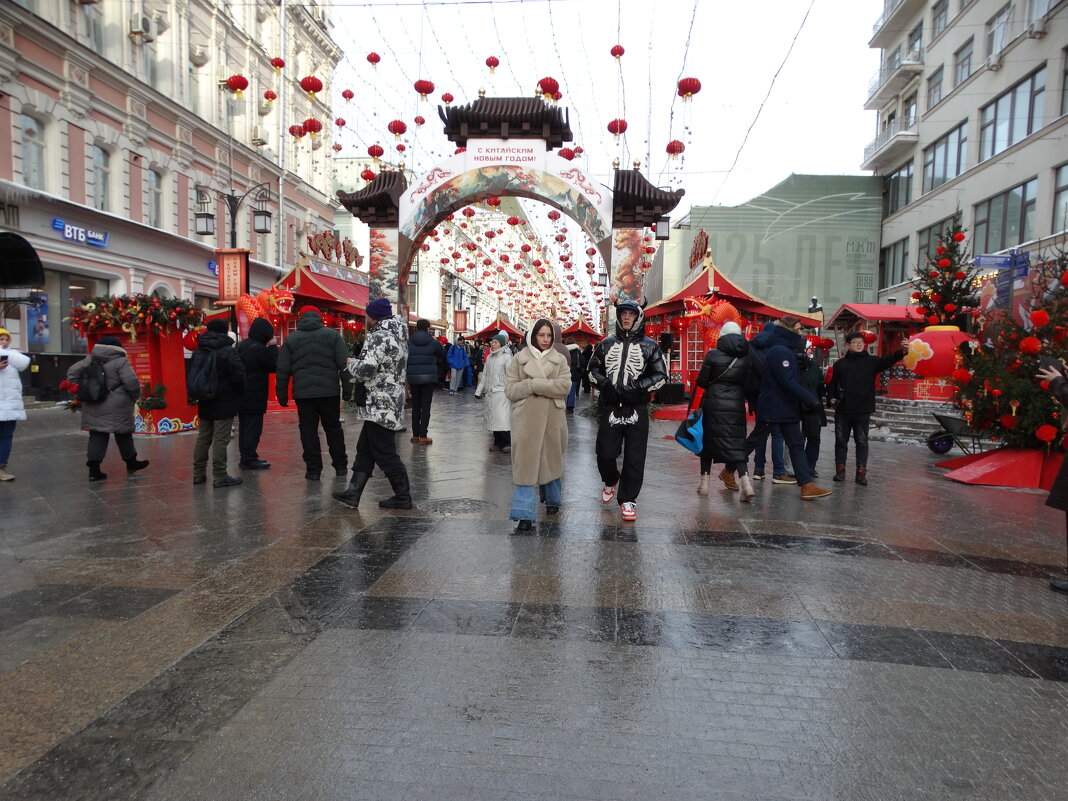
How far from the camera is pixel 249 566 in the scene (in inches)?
174

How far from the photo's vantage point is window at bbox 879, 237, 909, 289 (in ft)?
95.3

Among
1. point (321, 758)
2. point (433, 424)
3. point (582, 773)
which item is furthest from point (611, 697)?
point (433, 424)

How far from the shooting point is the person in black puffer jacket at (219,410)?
711 cm

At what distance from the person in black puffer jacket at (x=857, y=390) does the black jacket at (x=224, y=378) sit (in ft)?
20.8

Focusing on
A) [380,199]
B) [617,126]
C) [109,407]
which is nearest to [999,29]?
[617,126]

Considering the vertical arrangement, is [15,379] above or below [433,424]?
above

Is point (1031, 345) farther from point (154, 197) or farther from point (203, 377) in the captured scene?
point (154, 197)

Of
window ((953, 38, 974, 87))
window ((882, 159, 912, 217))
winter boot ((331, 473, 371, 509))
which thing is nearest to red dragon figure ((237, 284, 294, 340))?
winter boot ((331, 473, 371, 509))

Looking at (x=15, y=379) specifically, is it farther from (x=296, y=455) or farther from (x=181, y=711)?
(x=181, y=711)

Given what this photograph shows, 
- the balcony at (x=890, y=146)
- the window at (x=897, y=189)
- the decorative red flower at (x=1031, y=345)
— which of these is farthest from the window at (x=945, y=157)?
the decorative red flower at (x=1031, y=345)

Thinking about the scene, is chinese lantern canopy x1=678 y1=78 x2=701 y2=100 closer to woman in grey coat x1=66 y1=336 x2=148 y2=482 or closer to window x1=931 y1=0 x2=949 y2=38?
woman in grey coat x1=66 y1=336 x2=148 y2=482

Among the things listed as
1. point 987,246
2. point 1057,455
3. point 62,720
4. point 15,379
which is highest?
point 987,246

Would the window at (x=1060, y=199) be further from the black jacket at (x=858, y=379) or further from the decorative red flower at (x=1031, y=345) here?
the black jacket at (x=858, y=379)

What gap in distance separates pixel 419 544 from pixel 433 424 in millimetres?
8687
